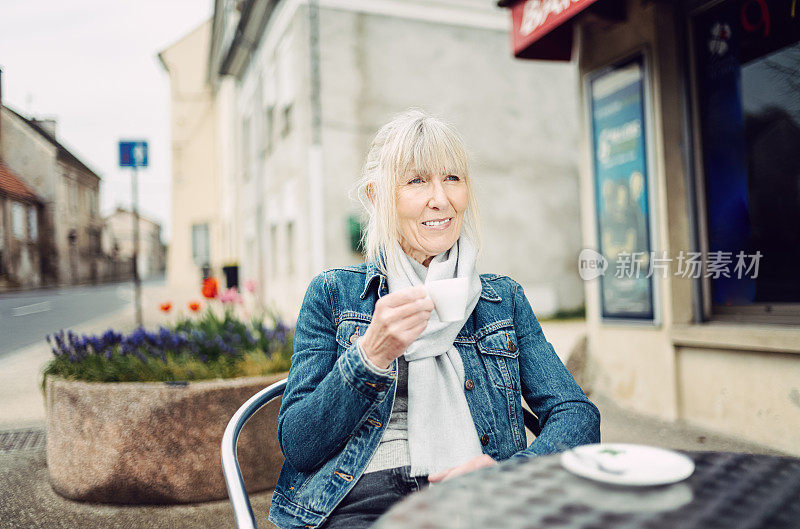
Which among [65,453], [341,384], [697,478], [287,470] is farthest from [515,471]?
[65,453]

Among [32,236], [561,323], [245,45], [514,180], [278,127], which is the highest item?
[245,45]

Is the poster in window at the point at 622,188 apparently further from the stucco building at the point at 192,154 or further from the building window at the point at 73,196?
the stucco building at the point at 192,154

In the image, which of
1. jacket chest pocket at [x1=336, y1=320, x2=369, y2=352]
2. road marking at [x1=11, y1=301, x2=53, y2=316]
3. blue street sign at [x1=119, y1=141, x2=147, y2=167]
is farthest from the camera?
road marking at [x1=11, y1=301, x2=53, y2=316]

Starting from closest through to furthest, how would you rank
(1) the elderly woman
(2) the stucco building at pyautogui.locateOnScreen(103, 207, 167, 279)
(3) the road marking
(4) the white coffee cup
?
(4) the white coffee cup < (1) the elderly woman < (3) the road marking < (2) the stucco building at pyautogui.locateOnScreen(103, 207, 167, 279)

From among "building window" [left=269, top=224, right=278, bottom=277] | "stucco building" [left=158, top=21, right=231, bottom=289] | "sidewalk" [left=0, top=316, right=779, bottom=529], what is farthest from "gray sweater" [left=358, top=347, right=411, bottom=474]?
"stucco building" [left=158, top=21, right=231, bottom=289]

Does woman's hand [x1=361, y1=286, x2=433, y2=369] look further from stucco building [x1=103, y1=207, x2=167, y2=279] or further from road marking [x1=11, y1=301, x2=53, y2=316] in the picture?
stucco building [x1=103, y1=207, x2=167, y2=279]

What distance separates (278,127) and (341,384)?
11546mm

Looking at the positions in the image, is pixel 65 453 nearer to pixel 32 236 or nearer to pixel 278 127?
pixel 32 236

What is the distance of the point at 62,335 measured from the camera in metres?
3.61

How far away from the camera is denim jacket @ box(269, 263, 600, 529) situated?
61.0 inches

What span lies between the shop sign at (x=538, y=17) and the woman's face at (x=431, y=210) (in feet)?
8.84

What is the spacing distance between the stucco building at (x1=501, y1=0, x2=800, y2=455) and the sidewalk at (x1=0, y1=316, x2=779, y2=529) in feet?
0.55

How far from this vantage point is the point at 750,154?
157 inches

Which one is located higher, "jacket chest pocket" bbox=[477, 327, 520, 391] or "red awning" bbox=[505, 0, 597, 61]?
"red awning" bbox=[505, 0, 597, 61]
